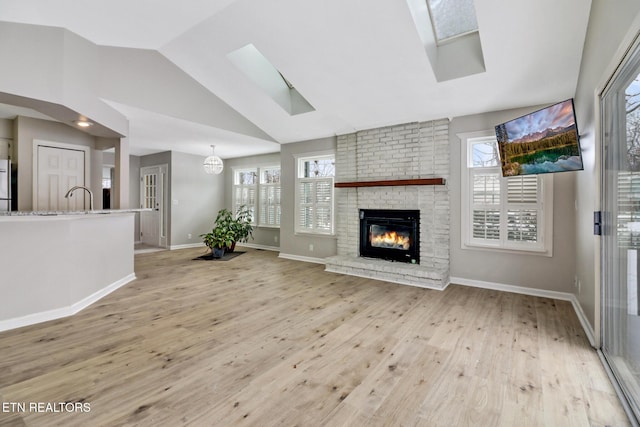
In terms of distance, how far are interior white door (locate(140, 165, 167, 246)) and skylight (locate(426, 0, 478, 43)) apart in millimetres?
6997

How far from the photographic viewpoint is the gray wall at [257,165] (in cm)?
757

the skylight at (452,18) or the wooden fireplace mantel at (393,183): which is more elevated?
the skylight at (452,18)

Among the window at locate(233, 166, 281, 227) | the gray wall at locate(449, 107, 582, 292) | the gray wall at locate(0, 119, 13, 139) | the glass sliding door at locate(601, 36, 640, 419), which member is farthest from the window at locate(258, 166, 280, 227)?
the glass sliding door at locate(601, 36, 640, 419)

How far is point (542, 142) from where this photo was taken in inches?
118

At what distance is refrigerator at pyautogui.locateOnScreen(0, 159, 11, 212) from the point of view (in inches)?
159

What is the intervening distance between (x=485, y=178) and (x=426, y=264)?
157 centimetres

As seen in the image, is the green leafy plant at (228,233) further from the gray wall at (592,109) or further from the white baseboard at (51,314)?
the gray wall at (592,109)

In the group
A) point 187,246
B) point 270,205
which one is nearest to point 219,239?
point 270,205

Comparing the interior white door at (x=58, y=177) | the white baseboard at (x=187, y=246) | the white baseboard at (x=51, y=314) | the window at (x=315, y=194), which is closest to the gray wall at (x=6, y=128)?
the interior white door at (x=58, y=177)

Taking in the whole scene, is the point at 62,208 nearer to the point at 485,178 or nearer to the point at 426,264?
the point at 426,264

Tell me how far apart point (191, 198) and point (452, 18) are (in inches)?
279

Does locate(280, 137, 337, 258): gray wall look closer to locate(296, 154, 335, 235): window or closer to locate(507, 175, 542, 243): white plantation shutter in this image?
locate(296, 154, 335, 235): window

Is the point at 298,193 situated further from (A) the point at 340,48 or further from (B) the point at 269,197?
(A) the point at 340,48

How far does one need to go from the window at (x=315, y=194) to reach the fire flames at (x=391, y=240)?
107cm
